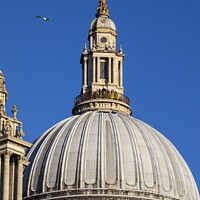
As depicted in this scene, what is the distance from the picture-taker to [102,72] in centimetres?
14525

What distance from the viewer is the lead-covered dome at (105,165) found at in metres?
126

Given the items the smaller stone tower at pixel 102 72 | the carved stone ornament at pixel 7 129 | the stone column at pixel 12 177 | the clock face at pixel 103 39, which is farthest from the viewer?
the clock face at pixel 103 39

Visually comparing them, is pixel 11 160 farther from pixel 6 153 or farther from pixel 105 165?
pixel 105 165

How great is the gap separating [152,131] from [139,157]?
6545mm

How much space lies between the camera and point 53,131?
134 m

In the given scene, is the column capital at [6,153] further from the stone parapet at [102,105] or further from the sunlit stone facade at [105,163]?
the stone parapet at [102,105]

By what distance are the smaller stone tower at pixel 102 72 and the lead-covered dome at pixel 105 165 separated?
18.4 feet

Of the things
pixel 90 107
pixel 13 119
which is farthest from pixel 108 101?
pixel 13 119

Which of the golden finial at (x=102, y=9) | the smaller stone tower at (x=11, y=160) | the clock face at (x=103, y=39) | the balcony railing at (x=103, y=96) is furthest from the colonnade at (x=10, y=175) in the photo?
the golden finial at (x=102, y=9)

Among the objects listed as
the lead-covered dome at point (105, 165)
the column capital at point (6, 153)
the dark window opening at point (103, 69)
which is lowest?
the column capital at point (6, 153)

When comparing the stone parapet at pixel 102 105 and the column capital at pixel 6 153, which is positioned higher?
the stone parapet at pixel 102 105

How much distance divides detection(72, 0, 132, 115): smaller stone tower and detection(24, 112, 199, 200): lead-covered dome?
5616 mm

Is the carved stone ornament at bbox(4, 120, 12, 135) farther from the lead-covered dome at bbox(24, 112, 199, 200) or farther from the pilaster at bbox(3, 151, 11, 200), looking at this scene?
the lead-covered dome at bbox(24, 112, 199, 200)

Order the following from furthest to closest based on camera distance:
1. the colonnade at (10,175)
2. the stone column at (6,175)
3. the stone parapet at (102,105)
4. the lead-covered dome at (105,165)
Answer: the stone parapet at (102,105), the lead-covered dome at (105,165), the colonnade at (10,175), the stone column at (6,175)
